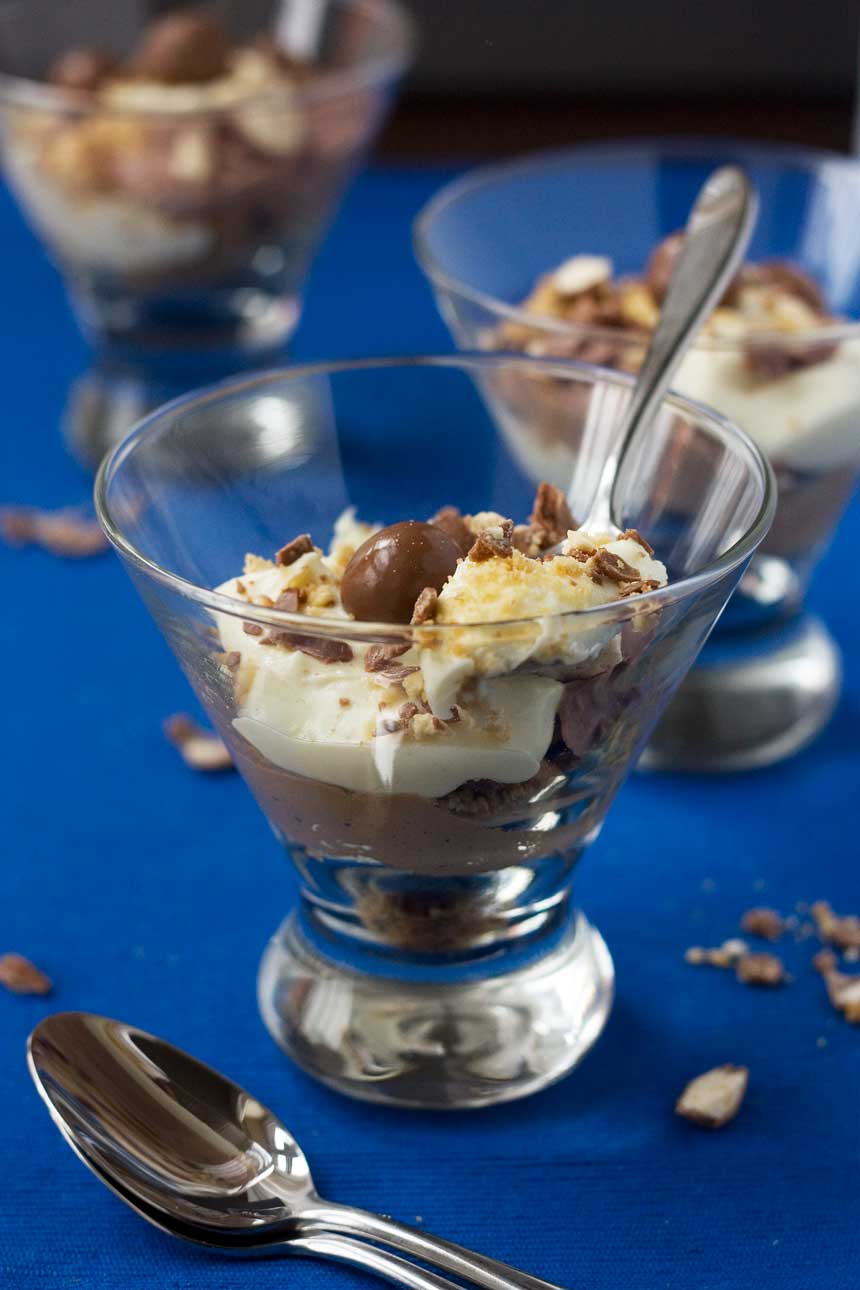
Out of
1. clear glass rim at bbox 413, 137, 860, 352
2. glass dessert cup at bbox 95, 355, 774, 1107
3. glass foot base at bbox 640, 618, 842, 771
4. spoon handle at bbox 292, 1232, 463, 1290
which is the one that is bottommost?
glass foot base at bbox 640, 618, 842, 771

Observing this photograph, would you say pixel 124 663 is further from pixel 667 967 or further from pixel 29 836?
pixel 667 967

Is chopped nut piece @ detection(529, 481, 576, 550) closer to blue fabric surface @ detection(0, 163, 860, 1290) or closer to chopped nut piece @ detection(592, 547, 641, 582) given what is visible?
chopped nut piece @ detection(592, 547, 641, 582)

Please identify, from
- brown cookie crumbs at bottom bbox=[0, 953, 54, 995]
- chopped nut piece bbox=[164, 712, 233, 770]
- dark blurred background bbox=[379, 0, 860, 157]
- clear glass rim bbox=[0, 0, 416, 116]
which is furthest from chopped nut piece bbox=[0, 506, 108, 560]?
dark blurred background bbox=[379, 0, 860, 157]

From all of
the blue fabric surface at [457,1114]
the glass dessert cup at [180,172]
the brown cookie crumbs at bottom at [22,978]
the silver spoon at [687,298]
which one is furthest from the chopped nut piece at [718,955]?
the glass dessert cup at [180,172]

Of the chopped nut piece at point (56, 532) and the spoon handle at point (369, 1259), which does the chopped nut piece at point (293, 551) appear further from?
the chopped nut piece at point (56, 532)

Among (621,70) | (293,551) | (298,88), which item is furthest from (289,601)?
(621,70)

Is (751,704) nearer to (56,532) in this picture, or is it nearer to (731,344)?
(731,344)
